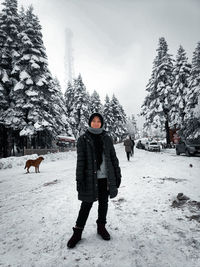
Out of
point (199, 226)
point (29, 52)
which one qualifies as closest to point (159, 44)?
point (29, 52)

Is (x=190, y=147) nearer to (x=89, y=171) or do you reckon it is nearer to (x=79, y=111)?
(x=89, y=171)

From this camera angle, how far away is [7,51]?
58.3ft

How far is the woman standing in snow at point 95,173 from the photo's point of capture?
2.55m

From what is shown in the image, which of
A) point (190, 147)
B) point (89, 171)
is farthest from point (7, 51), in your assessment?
point (190, 147)

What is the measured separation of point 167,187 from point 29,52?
1922cm

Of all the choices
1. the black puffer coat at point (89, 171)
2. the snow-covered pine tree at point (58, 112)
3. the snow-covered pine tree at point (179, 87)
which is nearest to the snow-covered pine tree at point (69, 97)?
the snow-covered pine tree at point (58, 112)

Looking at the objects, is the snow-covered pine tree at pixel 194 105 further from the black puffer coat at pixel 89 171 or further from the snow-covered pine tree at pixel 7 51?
the snow-covered pine tree at pixel 7 51

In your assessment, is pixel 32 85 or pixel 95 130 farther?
pixel 32 85

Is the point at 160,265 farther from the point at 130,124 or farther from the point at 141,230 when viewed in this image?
the point at 130,124

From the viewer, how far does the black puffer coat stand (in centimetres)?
254

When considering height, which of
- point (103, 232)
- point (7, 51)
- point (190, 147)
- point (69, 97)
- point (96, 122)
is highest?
point (69, 97)

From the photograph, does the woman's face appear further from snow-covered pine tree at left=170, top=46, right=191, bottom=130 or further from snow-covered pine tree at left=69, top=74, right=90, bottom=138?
snow-covered pine tree at left=69, top=74, right=90, bottom=138

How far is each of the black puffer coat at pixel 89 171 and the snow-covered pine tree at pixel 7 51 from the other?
55.0 feet

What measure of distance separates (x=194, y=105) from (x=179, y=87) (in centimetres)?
606
